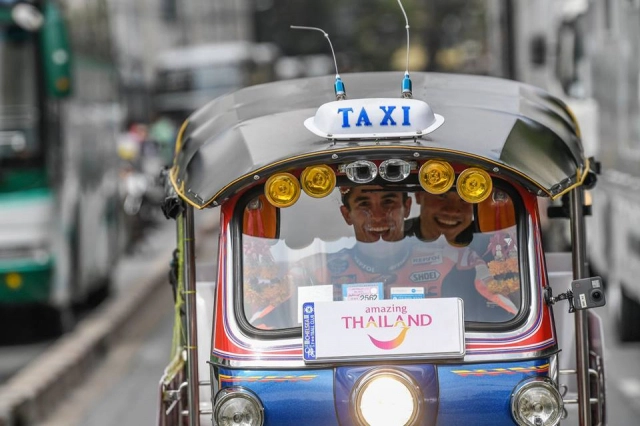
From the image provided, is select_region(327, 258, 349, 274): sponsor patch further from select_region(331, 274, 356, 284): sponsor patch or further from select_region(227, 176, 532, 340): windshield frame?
select_region(227, 176, 532, 340): windshield frame

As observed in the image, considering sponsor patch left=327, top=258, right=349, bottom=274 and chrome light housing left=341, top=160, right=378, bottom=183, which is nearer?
chrome light housing left=341, top=160, right=378, bottom=183

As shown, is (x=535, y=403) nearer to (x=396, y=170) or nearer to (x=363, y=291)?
(x=363, y=291)

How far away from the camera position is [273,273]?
4.66 meters

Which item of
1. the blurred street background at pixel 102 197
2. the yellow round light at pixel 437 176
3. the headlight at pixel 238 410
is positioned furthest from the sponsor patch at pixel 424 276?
the blurred street background at pixel 102 197

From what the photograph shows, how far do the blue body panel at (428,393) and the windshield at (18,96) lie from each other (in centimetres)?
795

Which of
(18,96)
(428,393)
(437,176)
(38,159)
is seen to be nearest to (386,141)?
(437,176)

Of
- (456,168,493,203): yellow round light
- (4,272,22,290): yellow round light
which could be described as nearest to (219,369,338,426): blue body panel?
(456,168,493,203): yellow round light

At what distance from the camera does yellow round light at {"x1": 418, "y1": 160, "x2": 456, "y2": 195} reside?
4.48m

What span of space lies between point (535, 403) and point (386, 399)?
18.5 inches

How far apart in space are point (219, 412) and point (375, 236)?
80cm

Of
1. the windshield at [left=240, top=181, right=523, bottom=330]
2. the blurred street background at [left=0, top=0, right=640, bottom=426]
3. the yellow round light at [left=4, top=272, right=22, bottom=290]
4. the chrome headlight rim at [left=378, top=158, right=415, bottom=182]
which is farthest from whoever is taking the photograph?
the yellow round light at [left=4, top=272, right=22, bottom=290]

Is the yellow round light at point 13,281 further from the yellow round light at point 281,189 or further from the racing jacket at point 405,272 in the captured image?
the yellow round light at point 281,189

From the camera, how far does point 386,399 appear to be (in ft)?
14.4

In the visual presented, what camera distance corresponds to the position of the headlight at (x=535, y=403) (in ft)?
14.4
